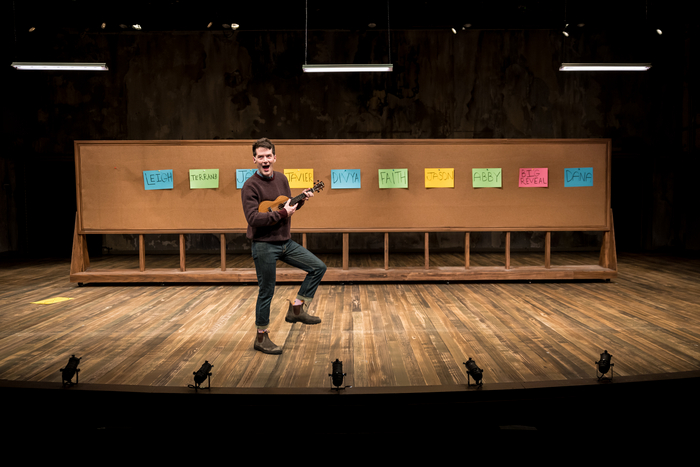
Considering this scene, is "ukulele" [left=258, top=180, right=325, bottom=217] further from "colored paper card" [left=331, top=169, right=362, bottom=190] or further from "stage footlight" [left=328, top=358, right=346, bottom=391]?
"colored paper card" [left=331, top=169, right=362, bottom=190]

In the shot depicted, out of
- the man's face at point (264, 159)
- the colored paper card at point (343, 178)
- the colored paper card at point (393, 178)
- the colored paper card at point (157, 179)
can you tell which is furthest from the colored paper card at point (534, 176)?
the colored paper card at point (157, 179)

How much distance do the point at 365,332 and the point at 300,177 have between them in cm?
242

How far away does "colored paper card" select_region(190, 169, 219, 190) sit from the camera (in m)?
4.89

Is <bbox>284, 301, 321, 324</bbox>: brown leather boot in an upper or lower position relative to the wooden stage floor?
upper

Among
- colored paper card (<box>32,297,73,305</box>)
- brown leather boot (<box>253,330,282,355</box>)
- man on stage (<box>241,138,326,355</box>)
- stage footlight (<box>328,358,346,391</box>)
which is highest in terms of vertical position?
man on stage (<box>241,138,326,355</box>)

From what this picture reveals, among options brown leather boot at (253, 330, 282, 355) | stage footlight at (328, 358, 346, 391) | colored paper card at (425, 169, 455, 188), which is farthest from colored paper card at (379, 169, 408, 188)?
stage footlight at (328, 358, 346, 391)

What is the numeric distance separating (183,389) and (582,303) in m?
3.60

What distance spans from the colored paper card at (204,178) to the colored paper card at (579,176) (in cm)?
417

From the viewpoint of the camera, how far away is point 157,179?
16.1 feet

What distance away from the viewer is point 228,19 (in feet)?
22.5

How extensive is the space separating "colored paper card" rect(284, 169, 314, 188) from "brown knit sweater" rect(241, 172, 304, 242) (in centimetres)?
212

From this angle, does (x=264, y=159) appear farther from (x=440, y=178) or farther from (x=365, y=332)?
(x=440, y=178)

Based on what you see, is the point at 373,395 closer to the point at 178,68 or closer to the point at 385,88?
the point at 385,88

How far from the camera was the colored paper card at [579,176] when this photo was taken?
4953 mm
